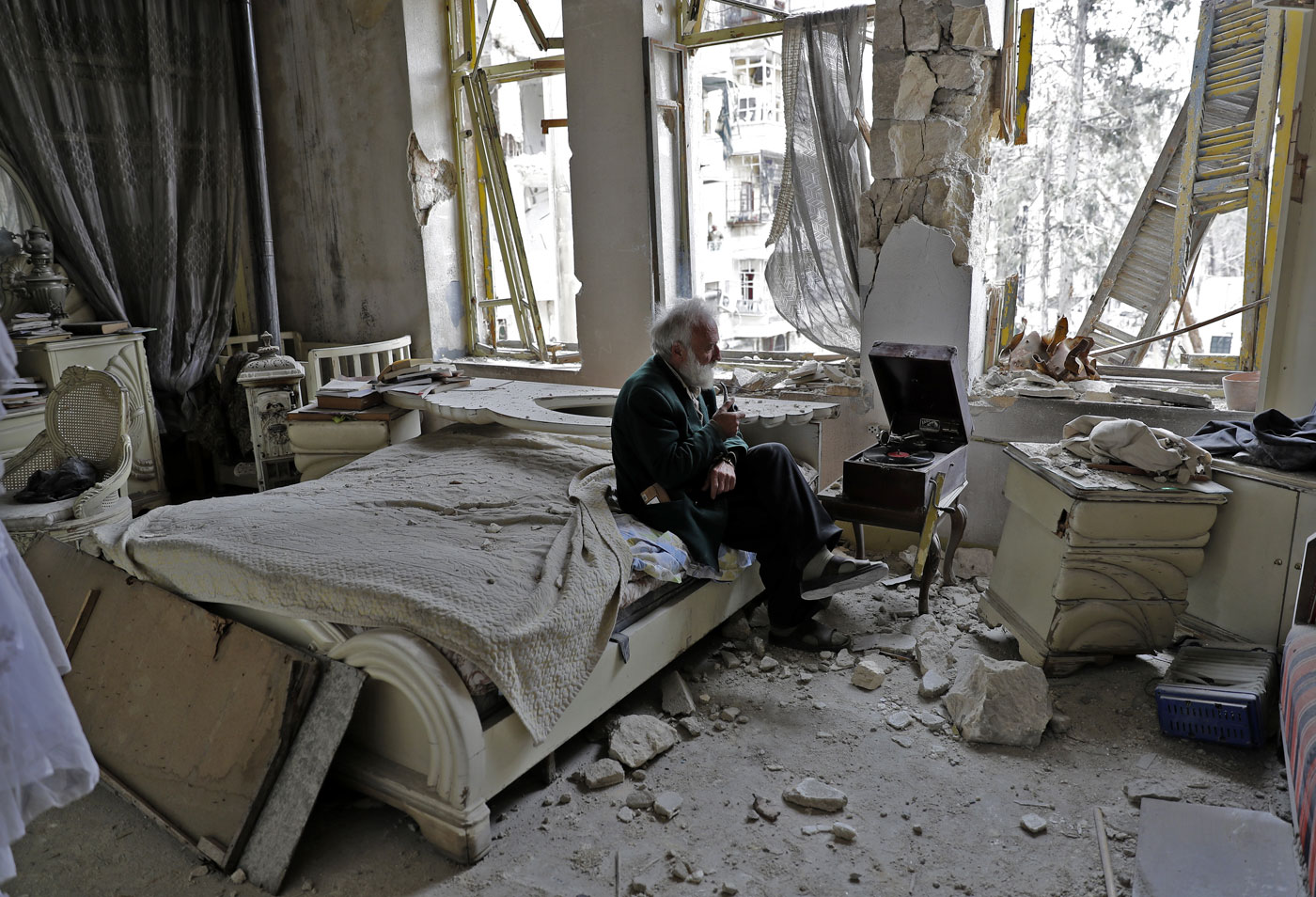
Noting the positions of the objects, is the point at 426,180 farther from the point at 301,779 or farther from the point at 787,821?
the point at 787,821

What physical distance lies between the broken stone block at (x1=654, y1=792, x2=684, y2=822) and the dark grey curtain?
187 inches

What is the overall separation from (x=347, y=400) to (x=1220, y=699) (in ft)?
11.9

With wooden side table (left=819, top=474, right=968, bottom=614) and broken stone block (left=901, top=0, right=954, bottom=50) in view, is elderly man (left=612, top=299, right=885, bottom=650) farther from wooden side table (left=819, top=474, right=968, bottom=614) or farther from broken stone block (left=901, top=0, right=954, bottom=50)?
broken stone block (left=901, top=0, right=954, bottom=50)

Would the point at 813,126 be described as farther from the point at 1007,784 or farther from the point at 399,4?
the point at 1007,784

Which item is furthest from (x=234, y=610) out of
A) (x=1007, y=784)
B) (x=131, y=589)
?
(x=1007, y=784)

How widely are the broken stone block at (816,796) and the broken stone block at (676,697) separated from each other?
0.50m

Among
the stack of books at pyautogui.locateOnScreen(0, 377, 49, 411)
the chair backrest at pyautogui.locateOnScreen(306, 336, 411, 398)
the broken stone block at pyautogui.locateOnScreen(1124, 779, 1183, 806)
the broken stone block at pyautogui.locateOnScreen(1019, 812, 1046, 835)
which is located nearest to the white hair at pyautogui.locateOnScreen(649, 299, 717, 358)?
the broken stone block at pyautogui.locateOnScreen(1019, 812, 1046, 835)

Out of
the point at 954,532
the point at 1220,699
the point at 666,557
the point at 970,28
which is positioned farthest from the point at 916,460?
the point at 970,28

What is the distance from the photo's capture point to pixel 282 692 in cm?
228

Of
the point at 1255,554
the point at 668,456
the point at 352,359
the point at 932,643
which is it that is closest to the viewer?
the point at 1255,554

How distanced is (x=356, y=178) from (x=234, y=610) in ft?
13.8

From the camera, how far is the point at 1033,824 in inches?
92.4

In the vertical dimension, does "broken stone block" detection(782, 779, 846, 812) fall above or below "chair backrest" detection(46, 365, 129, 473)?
below

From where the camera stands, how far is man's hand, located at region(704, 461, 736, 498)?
323 centimetres
